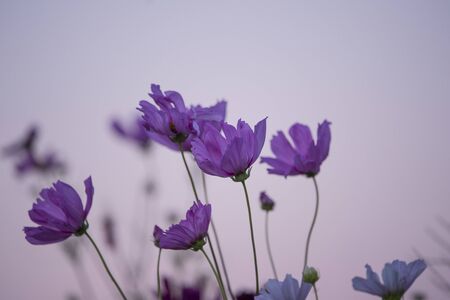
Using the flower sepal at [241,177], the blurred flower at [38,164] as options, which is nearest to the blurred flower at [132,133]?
the blurred flower at [38,164]

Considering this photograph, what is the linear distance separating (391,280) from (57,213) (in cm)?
34

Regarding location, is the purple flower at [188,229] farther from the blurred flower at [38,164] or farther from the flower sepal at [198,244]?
the blurred flower at [38,164]

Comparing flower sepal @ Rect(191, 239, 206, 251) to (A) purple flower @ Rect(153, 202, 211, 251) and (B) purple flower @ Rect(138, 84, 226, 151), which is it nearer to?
(A) purple flower @ Rect(153, 202, 211, 251)

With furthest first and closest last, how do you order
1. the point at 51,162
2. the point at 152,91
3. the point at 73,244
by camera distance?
the point at 51,162, the point at 73,244, the point at 152,91

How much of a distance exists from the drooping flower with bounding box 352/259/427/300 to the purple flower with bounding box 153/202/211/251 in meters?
0.15

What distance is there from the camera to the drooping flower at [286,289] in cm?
45

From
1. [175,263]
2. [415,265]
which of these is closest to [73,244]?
[175,263]

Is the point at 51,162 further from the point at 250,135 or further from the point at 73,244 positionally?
the point at 250,135

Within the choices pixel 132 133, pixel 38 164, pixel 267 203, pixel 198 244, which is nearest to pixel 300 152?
pixel 267 203

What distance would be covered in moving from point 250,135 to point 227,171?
4cm

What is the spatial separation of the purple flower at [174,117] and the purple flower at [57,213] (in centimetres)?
9

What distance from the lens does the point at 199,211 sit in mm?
487

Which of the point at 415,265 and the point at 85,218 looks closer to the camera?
the point at 415,265

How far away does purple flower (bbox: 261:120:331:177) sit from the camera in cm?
66
